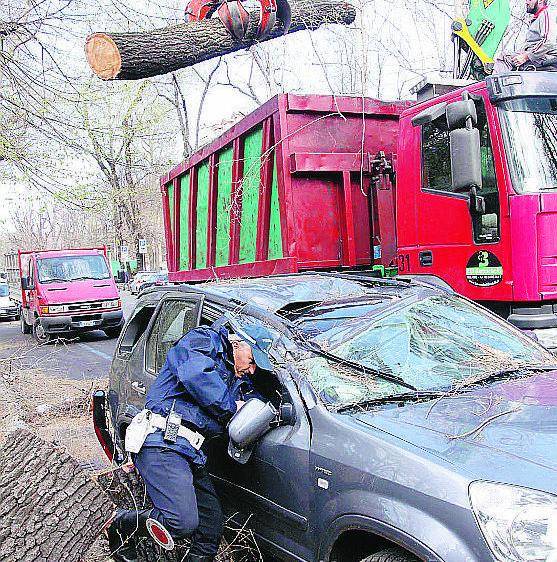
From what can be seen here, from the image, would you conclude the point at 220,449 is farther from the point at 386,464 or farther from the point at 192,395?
the point at 386,464

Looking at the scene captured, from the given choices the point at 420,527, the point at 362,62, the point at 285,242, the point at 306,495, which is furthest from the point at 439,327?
the point at 362,62

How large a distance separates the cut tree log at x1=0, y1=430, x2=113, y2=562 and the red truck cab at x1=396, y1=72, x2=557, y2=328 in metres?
3.26

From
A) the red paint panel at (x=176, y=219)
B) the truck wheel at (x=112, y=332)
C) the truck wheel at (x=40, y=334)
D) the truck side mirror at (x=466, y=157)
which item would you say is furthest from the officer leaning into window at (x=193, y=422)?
the truck wheel at (x=112, y=332)

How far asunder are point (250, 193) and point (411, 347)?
429cm

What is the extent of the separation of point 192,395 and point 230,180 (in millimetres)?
4989

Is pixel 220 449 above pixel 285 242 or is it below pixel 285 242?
below

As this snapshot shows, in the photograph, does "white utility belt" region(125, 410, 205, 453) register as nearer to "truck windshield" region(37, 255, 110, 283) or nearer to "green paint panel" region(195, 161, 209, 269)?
"green paint panel" region(195, 161, 209, 269)

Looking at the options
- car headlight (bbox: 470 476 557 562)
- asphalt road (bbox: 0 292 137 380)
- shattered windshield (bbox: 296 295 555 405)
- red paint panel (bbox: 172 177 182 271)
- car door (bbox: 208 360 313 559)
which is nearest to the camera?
car headlight (bbox: 470 476 557 562)

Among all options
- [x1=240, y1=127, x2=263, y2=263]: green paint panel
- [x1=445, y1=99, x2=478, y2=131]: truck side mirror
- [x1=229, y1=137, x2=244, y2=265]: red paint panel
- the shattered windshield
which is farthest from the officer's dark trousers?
[x1=229, y1=137, x2=244, y2=265]: red paint panel

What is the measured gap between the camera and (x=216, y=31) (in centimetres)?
713

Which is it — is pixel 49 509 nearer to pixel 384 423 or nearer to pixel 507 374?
pixel 384 423

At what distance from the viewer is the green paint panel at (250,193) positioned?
741 cm

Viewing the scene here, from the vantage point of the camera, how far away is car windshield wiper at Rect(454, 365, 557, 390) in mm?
3404

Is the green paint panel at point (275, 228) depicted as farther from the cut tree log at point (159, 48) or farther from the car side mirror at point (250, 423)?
the car side mirror at point (250, 423)
